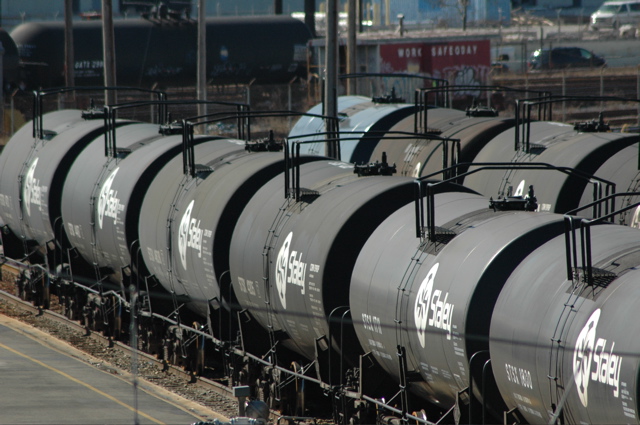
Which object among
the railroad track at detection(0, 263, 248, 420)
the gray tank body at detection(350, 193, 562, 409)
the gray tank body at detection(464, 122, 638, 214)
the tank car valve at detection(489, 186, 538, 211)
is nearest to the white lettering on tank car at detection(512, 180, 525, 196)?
the gray tank body at detection(464, 122, 638, 214)

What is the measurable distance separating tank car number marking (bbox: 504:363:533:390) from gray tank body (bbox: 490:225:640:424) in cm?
1

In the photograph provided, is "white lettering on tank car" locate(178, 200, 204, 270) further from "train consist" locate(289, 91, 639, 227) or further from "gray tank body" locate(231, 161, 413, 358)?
"train consist" locate(289, 91, 639, 227)

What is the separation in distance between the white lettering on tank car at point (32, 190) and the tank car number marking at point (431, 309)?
51.0ft

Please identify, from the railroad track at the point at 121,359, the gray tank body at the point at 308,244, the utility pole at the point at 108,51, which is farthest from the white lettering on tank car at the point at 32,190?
the gray tank body at the point at 308,244

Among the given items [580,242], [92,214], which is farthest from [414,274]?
[92,214]

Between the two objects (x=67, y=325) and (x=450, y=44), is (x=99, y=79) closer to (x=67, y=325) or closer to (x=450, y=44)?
(x=450, y=44)

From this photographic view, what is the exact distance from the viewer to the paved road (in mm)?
15844

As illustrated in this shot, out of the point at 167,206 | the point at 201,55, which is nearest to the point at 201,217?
the point at 167,206

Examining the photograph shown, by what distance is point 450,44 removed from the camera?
57.3 metres

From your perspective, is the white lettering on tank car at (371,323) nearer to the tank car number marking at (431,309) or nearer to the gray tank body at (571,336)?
the tank car number marking at (431,309)

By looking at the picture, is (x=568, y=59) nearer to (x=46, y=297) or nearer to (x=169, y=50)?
(x=169, y=50)

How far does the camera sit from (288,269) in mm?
14891

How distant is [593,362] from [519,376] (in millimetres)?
1352

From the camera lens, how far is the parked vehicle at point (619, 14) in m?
94.1
